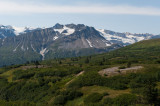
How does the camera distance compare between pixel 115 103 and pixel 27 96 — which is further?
pixel 27 96

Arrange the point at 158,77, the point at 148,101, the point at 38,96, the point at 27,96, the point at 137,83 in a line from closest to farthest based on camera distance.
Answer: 1. the point at 148,101
2. the point at 137,83
3. the point at 158,77
4. the point at 38,96
5. the point at 27,96

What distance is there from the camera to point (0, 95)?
475 ft

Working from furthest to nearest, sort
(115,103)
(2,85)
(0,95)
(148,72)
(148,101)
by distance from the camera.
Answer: (2,85) < (0,95) < (148,72) < (115,103) < (148,101)

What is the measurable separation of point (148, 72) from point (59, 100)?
54.8 metres

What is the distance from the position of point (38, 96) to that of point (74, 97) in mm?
38245

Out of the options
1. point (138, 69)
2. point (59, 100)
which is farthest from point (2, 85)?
point (138, 69)

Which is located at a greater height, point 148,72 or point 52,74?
point 148,72

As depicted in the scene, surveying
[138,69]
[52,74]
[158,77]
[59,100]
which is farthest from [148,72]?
[52,74]

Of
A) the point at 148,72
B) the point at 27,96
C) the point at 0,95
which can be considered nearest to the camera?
the point at 148,72

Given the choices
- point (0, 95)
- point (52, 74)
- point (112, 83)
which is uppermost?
point (112, 83)

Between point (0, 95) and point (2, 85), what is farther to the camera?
point (2, 85)

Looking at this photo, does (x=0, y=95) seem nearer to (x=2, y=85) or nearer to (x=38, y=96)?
(x=2, y=85)

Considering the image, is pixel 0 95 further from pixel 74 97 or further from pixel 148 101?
pixel 148 101

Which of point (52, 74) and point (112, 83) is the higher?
point (112, 83)
